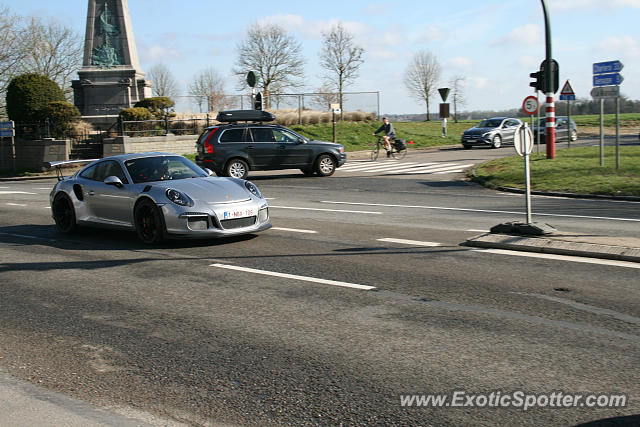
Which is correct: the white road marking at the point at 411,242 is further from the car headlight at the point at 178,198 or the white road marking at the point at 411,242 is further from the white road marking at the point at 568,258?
the car headlight at the point at 178,198

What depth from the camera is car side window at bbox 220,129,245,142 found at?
21.5 m

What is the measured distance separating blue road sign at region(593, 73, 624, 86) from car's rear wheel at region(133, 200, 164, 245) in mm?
13647

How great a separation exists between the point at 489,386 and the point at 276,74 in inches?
2328

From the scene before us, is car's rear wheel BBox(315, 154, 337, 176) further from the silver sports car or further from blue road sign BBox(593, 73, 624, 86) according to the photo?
the silver sports car

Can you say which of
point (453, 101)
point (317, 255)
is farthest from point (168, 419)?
point (453, 101)

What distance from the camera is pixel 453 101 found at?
84.8 meters

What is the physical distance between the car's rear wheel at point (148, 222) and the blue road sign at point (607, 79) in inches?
537

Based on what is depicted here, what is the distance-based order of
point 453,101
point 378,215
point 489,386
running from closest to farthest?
point 489,386
point 378,215
point 453,101

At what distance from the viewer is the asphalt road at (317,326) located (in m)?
4.04

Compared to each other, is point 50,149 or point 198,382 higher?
point 50,149

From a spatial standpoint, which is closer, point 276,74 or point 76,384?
point 76,384

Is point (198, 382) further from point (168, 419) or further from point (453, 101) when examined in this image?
point (453, 101)

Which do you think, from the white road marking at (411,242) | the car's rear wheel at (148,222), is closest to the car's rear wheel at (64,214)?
the car's rear wheel at (148,222)

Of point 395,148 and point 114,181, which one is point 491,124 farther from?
point 114,181
